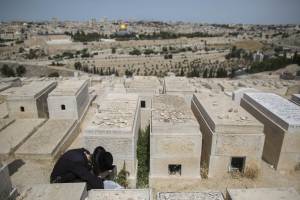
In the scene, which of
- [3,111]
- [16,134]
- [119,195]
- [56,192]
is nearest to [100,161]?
[119,195]

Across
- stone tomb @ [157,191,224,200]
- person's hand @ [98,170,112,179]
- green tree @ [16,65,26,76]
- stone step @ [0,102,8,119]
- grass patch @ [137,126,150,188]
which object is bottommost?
green tree @ [16,65,26,76]

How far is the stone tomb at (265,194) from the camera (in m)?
6.34

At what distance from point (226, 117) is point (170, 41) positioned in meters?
75.1

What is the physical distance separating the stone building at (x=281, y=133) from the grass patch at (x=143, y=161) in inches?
200

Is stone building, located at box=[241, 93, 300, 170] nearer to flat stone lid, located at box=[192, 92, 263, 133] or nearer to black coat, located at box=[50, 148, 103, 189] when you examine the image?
flat stone lid, located at box=[192, 92, 263, 133]

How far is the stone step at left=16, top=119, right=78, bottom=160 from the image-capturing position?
1050 cm

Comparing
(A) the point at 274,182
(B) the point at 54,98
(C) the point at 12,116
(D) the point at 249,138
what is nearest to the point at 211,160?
(D) the point at 249,138

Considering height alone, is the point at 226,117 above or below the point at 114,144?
above

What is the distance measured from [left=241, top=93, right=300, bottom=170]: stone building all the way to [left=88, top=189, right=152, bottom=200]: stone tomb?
605 centimetres

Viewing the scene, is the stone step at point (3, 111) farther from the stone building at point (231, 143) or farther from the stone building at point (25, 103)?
the stone building at point (231, 143)

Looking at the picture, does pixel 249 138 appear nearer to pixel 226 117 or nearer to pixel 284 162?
pixel 226 117

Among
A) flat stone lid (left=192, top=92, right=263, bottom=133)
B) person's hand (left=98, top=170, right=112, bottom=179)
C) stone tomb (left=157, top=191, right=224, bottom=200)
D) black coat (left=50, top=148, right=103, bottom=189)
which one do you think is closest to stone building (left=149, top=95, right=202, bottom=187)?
flat stone lid (left=192, top=92, right=263, bottom=133)

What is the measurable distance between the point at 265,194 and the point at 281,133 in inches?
155

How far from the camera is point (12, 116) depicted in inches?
550
